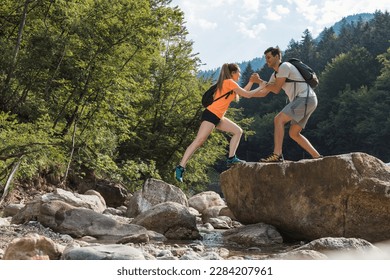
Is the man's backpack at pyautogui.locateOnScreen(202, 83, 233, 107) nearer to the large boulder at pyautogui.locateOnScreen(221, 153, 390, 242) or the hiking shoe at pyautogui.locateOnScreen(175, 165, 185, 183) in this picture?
the hiking shoe at pyautogui.locateOnScreen(175, 165, 185, 183)

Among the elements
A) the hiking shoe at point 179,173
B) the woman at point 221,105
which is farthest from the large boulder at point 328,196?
the hiking shoe at point 179,173

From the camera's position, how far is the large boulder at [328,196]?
374 inches

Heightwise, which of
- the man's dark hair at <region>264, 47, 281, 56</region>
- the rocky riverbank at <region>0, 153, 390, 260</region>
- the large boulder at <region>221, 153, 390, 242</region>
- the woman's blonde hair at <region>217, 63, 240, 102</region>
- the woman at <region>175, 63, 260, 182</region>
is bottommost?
the rocky riverbank at <region>0, 153, 390, 260</region>

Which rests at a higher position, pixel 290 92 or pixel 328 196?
pixel 290 92

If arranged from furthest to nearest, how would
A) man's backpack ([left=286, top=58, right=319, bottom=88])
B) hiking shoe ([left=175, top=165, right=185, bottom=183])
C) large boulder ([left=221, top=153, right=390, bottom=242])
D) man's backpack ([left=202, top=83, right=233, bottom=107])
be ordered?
large boulder ([left=221, top=153, right=390, bottom=242])
man's backpack ([left=286, top=58, right=319, bottom=88])
hiking shoe ([left=175, top=165, right=185, bottom=183])
man's backpack ([left=202, top=83, right=233, bottom=107])

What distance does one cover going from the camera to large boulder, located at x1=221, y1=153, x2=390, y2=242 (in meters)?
9.50

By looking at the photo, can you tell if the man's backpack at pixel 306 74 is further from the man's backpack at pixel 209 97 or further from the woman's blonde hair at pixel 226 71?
the man's backpack at pixel 209 97

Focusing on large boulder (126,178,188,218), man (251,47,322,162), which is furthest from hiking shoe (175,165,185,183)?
large boulder (126,178,188,218)

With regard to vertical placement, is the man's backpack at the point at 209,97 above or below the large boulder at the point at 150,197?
above

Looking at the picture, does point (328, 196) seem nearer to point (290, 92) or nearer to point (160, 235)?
point (290, 92)

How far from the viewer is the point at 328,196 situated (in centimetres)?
969

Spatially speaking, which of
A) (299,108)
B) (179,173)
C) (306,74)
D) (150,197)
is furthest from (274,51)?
(150,197)

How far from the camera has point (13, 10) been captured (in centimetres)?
1695
